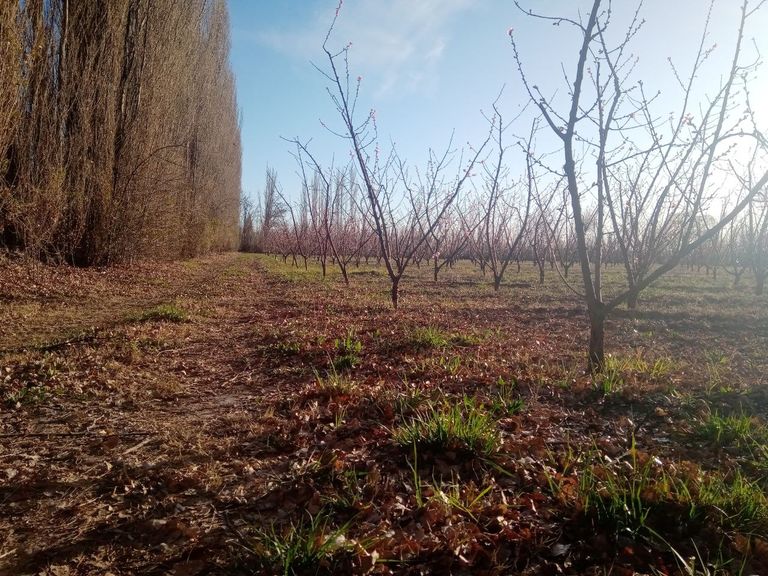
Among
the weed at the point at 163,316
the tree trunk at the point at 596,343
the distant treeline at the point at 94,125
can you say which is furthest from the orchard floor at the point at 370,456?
the distant treeline at the point at 94,125

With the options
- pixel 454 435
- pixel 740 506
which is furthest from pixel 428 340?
pixel 740 506

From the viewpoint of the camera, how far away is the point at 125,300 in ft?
27.1

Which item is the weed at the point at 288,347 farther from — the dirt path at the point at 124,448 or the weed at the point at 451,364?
the weed at the point at 451,364

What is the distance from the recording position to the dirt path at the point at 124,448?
1.76 metres

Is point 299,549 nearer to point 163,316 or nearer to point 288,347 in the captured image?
point 288,347

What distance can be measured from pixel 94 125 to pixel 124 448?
11.3 m

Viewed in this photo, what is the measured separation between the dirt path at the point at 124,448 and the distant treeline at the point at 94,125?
519 cm

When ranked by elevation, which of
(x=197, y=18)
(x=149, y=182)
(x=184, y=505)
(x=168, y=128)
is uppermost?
(x=197, y=18)

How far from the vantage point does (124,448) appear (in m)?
2.59

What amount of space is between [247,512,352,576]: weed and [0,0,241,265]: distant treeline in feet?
30.1

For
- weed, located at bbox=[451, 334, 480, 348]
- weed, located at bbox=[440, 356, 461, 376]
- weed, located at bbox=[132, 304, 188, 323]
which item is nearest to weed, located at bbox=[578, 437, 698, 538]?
weed, located at bbox=[440, 356, 461, 376]

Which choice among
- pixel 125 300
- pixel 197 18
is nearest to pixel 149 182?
pixel 125 300

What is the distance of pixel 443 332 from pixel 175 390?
11.0ft

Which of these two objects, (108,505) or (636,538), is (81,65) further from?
(636,538)
